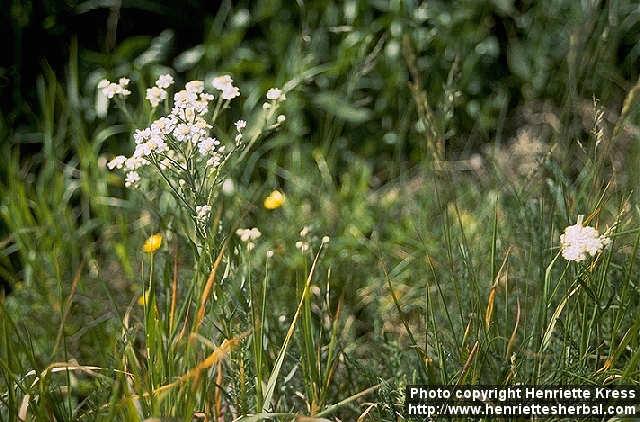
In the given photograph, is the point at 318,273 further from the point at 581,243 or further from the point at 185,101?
the point at 581,243

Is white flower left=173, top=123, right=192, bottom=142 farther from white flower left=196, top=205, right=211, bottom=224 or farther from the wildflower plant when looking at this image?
white flower left=196, top=205, right=211, bottom=224

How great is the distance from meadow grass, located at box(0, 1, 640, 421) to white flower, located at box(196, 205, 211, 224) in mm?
77

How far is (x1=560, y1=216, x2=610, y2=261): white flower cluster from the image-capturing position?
1.36 metres

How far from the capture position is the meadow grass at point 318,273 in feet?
5.20

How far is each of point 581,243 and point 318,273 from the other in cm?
106

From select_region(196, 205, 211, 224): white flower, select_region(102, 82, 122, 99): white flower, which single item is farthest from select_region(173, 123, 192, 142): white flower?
select_region(102, 82, 122, 99): white flower

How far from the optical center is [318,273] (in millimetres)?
2346

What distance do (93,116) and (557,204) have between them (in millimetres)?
1588

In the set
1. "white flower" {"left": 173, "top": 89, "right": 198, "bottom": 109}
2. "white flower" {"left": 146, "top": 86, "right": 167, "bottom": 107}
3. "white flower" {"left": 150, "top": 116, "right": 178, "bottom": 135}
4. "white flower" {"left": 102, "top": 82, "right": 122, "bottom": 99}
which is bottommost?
"white flower" {"left": 150, "top": 116, "right": 178, "bottom": 135}

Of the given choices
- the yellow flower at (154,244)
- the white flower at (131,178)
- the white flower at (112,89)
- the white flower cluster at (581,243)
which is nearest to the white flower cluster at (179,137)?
the white flower at (131,178)

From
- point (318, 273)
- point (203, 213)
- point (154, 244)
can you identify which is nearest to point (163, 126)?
point (203, 213)

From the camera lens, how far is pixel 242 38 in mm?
3172

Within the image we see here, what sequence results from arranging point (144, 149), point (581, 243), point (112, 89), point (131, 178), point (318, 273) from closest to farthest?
1. point (581, 243)
2. point (144, 149)
3. point (131, 178)
4. point (112, 89)
5. point (318, 273)

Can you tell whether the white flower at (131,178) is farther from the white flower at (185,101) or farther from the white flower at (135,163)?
the white flower at (185,101)
